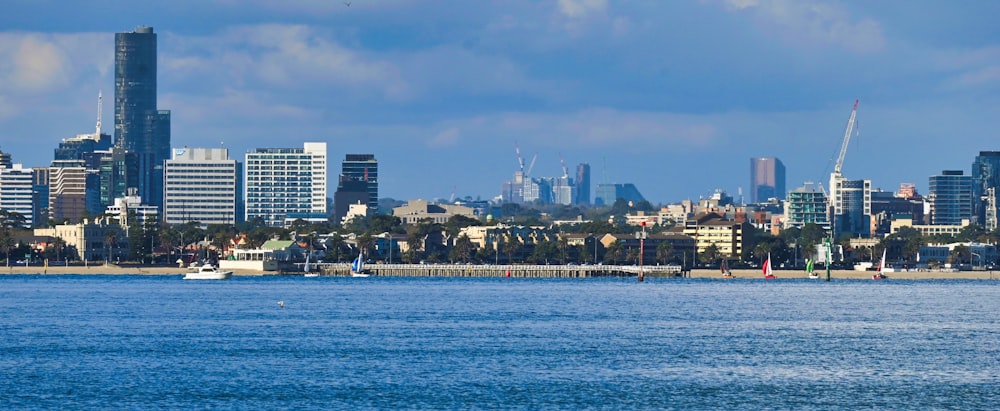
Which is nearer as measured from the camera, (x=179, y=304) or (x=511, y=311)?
(x=511, y=311)

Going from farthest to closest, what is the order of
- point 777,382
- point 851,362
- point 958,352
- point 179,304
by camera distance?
point 179,304 → point 958,352 → point 851,362 → point 777,382

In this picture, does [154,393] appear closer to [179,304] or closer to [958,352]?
[958,352]

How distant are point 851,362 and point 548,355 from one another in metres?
15.5

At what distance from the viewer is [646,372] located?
83750mm

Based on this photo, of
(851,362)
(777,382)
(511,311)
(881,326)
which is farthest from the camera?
(511,311)

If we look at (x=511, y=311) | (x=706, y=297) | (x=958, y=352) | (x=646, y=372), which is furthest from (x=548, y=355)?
(x=706, y=297)

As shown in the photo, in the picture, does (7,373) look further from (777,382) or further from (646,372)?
(777,382)

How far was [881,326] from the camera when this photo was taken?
120 metres

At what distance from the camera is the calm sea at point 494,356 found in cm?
7400

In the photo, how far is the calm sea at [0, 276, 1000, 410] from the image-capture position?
74.0 metres

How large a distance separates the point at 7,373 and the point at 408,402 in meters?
21.1

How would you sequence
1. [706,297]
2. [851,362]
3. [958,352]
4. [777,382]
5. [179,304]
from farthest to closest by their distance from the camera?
1. [706,297]
2. [179,304]
3. [958,352]
4. [851,362]
5. [777,382]

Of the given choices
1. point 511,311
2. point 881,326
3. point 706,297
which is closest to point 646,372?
point 881,326

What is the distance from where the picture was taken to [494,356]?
91188 mm
